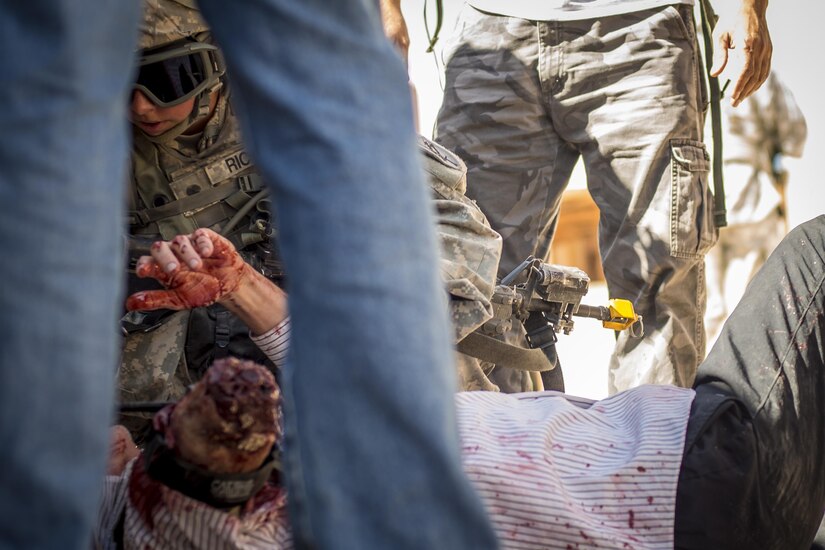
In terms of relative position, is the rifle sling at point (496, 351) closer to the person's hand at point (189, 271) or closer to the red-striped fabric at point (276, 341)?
the red-striped fabric at point (276, 341)

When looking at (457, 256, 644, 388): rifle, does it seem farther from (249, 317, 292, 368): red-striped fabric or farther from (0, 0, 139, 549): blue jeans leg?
(0, 0, 139, 549): blue jeans leg

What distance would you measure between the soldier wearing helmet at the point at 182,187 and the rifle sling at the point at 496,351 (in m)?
0.52

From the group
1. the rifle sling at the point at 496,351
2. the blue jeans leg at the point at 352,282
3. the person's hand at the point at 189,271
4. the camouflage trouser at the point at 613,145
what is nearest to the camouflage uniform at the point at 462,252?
the rifle sling at the point at 496,351

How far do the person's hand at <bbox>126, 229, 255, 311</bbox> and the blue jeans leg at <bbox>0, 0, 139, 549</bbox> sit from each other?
1.00 m

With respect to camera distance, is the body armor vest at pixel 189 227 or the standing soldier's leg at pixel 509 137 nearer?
the body armor vest at pixel 189 227

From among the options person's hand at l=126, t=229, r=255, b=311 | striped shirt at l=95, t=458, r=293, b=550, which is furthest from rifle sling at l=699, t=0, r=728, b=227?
striped shirt at l=95, t=458, r=293, b=550

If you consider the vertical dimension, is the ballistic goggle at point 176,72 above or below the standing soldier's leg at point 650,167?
above

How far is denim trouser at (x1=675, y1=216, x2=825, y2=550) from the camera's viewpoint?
4.96 feet

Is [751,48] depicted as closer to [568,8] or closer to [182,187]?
[568,8]

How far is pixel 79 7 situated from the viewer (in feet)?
2.97

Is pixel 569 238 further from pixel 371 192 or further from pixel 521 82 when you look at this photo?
pixel 371 192

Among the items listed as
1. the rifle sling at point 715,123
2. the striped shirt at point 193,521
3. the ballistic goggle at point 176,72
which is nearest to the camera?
the striped shirt at point 193,521

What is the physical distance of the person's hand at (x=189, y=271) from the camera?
1.92m

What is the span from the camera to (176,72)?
7.97 ft
